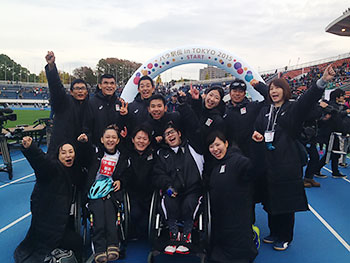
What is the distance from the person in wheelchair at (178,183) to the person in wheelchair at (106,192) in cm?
43

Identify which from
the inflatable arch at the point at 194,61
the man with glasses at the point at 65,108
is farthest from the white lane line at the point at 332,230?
the inflatable arch at the point at 194,61

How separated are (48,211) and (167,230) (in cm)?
118

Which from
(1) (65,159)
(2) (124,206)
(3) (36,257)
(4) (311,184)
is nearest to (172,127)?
(2) (124,206)

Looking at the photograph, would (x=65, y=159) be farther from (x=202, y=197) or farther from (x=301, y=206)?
(x=301, y=206)

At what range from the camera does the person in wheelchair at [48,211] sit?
2.28m

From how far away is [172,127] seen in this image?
2811mm

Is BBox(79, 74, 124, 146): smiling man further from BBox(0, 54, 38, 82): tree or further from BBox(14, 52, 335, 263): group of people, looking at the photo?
BBox(0, 54, 38, 82): tree

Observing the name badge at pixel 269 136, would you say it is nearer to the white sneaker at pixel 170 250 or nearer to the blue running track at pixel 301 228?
the blue running track at pixel 301 228

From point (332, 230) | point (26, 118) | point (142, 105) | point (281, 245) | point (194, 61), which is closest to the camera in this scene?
point (281, 245)

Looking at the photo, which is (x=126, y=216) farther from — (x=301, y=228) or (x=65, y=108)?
(x=301, y=228)

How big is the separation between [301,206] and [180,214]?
128 centimetres

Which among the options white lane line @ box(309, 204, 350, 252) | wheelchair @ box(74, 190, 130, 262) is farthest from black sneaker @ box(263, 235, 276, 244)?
wheelchair @ box(74, 190, 130, 262)

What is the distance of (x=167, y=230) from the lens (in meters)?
2.60

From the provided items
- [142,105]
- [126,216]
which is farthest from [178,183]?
[142,105]
